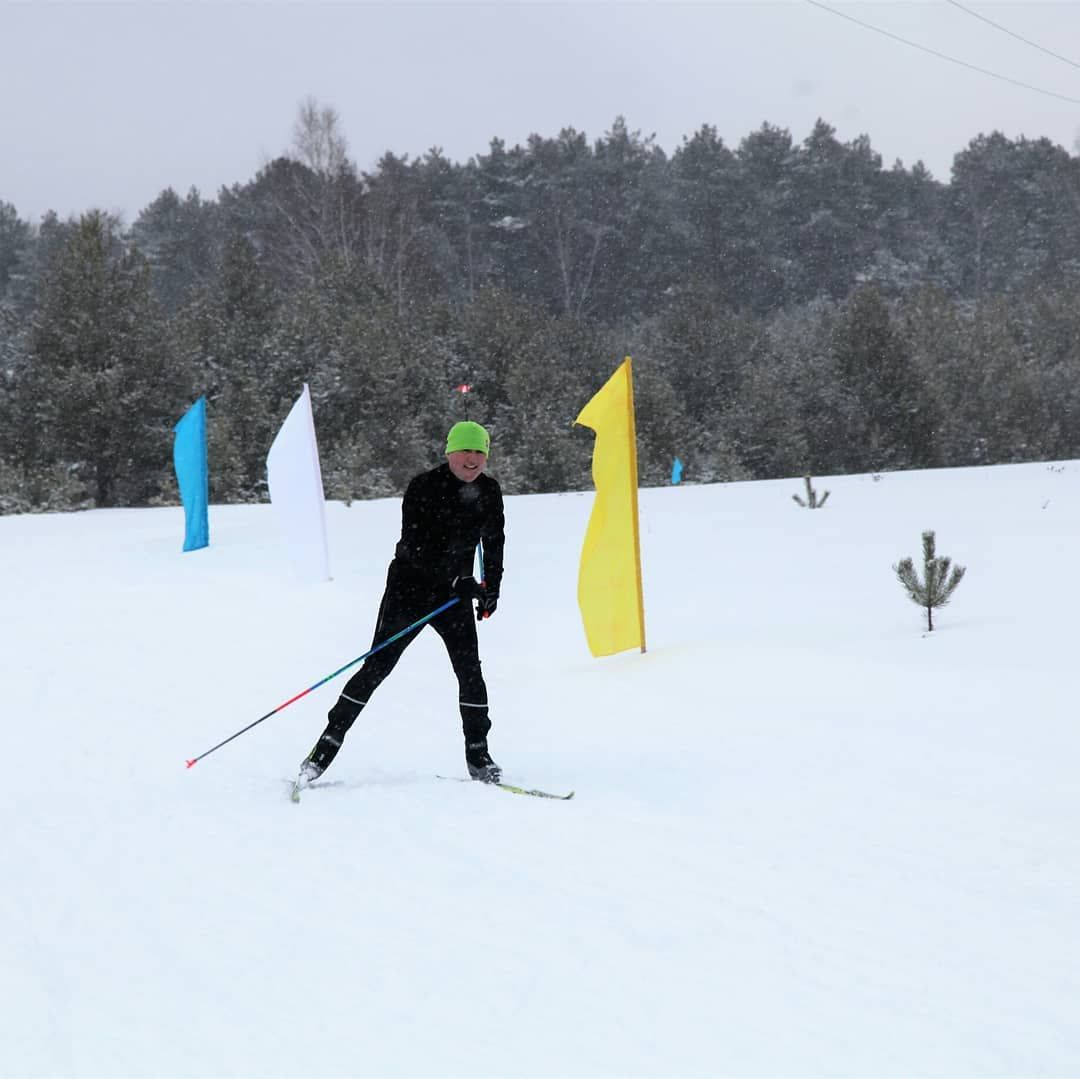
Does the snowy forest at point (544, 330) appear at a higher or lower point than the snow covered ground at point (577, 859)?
higher

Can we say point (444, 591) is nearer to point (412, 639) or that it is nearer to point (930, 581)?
point (412, 639)

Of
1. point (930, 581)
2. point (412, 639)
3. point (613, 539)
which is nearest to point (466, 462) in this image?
point (412, 639)

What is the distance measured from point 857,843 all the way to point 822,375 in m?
33.1

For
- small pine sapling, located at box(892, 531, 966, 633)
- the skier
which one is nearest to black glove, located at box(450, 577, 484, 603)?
the skier

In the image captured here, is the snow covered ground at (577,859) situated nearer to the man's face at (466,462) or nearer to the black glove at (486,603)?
the black glove at (486,603)

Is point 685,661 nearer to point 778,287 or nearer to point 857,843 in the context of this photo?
point 857,843

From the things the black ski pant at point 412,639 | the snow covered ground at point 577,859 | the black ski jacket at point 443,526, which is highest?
the black ski jacket at point 443,526

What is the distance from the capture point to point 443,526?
18.8 ft

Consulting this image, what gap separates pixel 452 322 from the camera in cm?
3681

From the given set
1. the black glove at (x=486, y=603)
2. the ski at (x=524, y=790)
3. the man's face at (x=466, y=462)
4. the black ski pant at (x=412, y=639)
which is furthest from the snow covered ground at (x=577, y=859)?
the man's face at (x=466, y=462)

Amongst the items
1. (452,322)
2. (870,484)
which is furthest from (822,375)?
(870,484)

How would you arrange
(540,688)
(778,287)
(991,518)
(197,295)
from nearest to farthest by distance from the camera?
(540,688) < (991,518) < (197,295) < (778,287)

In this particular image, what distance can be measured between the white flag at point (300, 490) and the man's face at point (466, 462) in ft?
23.9

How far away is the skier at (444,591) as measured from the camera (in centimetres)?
569
